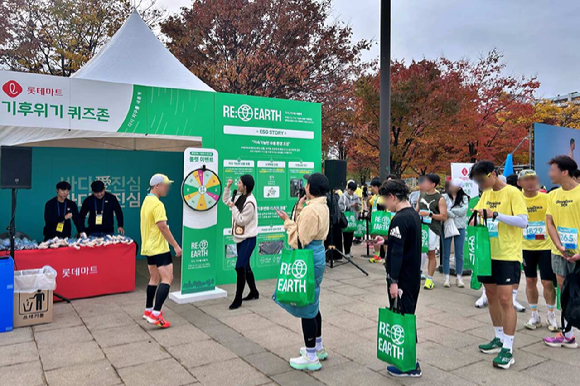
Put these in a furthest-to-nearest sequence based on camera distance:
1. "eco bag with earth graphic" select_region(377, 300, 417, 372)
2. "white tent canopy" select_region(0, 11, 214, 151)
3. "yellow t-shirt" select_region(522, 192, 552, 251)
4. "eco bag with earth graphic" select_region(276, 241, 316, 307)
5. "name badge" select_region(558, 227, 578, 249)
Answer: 1. "white tent canopy" select_region(0, 11, 214, 151)
2. "yellow t-shirt" select_region(522, 192, 552, 251)
3. "name badge" select_region(558, 227, 578, 249)
4. "eco bag with earth graphic" select_region(276, 241, 316, 307)
5. "eco bag with earth graphic" select_region(377, 300, 417, 372)

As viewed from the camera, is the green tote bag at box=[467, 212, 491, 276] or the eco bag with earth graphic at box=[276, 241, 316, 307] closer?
the eco bag with earth graphic at box=[276, 241, 316, 307]

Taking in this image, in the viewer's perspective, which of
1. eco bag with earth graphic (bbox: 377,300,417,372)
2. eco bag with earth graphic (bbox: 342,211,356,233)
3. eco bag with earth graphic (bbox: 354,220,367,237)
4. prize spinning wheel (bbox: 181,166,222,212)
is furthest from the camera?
eco bag with earth graphic (bbox: 354,220,367,237)

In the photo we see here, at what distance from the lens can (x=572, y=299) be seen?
12.4 feet

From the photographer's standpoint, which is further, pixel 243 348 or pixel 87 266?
pixel 87 266

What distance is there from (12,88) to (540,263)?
6.67 meters

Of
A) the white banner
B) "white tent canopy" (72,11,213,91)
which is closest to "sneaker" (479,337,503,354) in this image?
the white banner

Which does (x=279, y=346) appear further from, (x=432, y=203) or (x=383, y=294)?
(x=432, y=203)

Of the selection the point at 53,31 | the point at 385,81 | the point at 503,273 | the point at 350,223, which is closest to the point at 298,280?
the point at 503,273

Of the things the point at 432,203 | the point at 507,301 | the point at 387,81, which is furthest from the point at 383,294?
the point at 387,81

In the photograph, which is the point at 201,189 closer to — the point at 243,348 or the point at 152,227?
the point at 152,227

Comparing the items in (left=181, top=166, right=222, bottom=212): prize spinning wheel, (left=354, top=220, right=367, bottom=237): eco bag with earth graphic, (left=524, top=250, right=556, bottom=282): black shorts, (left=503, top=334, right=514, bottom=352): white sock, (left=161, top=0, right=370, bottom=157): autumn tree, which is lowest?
(left=503, top=334, right=514, bottom=352): white sock

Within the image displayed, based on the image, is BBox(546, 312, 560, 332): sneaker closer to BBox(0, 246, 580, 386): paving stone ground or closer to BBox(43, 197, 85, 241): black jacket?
BBox(0, 246, 580, 386): paving stone ground

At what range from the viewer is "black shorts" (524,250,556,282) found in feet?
16.0

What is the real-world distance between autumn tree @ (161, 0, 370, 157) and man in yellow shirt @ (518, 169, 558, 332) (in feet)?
31.6
